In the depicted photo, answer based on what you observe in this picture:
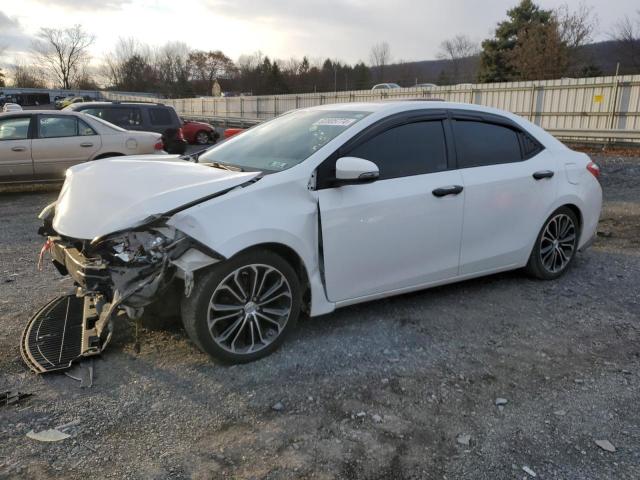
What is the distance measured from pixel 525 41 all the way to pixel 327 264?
3794cm

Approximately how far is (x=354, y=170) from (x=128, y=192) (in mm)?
1470

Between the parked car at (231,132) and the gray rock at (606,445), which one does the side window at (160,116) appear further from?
the gray rock at (606,445)

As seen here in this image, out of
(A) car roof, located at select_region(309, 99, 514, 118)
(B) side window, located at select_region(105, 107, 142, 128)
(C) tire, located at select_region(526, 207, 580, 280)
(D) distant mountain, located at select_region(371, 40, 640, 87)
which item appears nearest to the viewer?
(A) car roof, located at select_region(309, 99, 514, 118)

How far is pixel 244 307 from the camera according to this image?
3398mm

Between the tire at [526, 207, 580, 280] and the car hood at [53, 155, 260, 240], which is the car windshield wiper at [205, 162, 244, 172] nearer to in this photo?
the car hood at [53, 155, 260, 240]

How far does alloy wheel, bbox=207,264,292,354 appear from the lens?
10.9ft

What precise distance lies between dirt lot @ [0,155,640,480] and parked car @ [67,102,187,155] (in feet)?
31.8

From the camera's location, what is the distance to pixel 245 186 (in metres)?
3.40

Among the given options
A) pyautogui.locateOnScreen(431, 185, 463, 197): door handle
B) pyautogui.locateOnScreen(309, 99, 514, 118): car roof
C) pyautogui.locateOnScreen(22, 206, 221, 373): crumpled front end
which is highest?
pyautogui.locateOnScreen(309, 99, 514, 118): car roof

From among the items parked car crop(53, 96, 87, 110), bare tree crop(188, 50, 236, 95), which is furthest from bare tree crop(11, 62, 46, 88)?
parked car crop(53, 96, 87, 110)

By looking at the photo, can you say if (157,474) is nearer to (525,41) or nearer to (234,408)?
(234,408)

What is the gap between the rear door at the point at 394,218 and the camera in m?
3.64

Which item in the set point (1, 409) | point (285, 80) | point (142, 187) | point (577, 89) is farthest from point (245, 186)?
point (285, 80)

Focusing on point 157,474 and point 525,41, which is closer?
point 157,474
